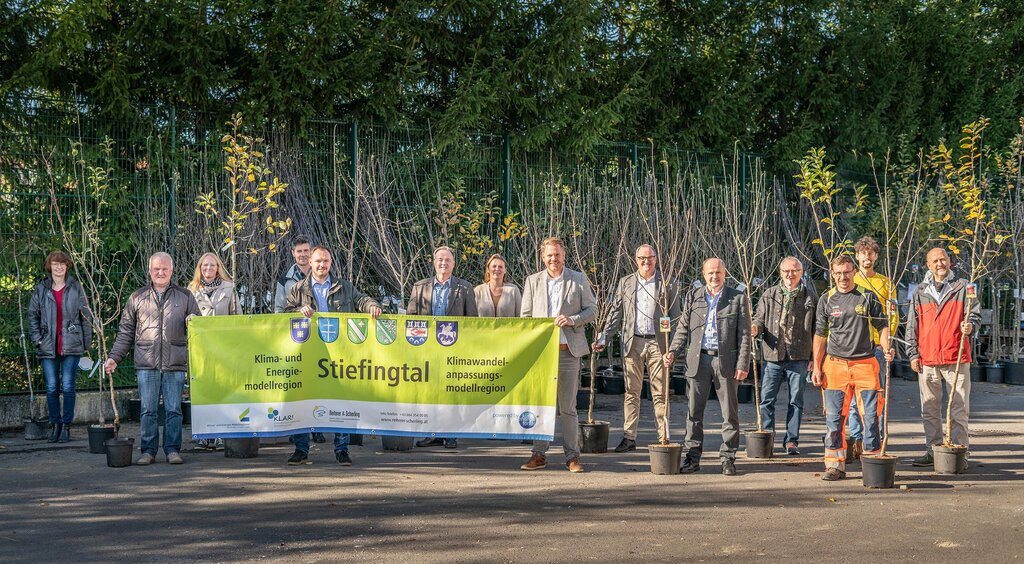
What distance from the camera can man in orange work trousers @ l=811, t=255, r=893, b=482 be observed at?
9.67 m

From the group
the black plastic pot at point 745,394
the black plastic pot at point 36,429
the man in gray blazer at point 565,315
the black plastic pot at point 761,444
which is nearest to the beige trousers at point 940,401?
the black plastic pot at point 761,444

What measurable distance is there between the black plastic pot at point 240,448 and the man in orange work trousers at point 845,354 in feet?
17.4

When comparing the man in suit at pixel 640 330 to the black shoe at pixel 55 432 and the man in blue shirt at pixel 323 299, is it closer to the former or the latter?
the man in blue shirt at pixel 323 299

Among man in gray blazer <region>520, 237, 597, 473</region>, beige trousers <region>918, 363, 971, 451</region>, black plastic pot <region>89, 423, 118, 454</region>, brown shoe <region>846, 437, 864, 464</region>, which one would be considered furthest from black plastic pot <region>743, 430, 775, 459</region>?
black plastic pot <region>89, 423, 118, 454</region>

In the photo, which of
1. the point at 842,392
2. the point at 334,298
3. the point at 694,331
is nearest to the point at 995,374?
the point at 842,392

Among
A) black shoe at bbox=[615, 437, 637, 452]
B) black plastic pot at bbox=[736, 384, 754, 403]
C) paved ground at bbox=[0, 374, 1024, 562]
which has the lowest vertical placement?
paved ground at bbox=[0, 374, 1024, 562]

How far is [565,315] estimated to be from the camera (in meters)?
10.4

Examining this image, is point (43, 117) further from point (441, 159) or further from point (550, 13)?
point (550, 13)

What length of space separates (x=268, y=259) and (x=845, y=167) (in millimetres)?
12741

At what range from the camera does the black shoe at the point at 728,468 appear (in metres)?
10.0

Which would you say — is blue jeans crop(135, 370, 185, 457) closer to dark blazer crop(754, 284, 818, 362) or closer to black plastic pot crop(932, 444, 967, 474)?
dark blazer crop(754, 284, 818, 362)

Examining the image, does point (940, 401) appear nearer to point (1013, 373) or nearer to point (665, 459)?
point (665, 459)

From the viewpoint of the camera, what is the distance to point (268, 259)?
15180 millimetres

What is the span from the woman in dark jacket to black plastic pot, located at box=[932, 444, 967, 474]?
8.86 m
